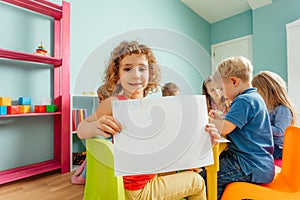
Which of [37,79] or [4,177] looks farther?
[37,79]

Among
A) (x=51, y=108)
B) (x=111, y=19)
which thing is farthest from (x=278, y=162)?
(x=111, y=19)

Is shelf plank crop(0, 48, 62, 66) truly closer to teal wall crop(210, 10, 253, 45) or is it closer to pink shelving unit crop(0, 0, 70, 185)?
pink shelving unit crop(0, 0, 70, 185)

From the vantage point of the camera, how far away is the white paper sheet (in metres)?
0.39

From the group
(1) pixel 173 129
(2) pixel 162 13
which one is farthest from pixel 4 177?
(2) pixel 162 13

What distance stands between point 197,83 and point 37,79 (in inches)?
62.8

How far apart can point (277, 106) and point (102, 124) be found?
1.05 meters

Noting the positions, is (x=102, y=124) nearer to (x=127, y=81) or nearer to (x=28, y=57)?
(x=127, y=81)

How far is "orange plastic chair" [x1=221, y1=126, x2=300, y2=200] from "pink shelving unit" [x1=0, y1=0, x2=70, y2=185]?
1.36m

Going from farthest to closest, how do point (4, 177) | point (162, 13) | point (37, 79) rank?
point (162, 13), point (37, 79), point (4, 177)

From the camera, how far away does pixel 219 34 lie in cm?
312

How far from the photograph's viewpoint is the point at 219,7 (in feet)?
9.27

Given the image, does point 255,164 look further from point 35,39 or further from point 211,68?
point 35,39

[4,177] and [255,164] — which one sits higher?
[255,164]

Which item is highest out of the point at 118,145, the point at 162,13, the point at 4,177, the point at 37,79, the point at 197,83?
the point at 162,13
